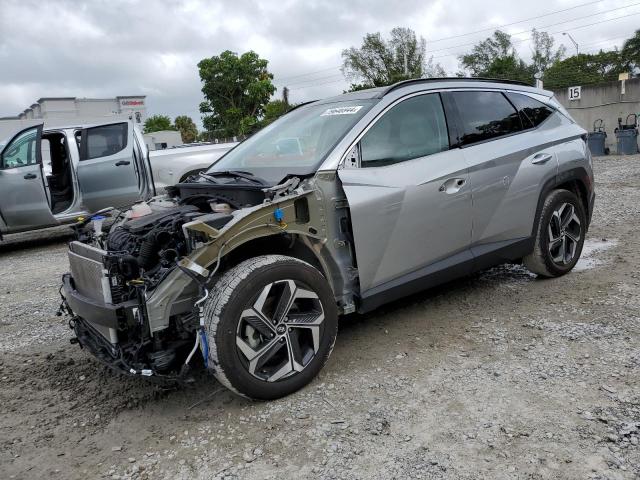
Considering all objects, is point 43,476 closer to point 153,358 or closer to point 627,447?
point 153,358

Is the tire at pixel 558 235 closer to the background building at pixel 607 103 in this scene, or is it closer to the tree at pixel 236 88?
the background building at pixel 607 103

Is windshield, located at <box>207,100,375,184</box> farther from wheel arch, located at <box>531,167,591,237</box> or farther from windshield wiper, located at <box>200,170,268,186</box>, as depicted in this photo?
wheel arch, located at <box>531,167,591,237</box>

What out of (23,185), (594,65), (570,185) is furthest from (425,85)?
(594,65)

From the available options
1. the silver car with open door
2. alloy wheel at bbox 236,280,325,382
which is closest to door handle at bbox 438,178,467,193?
alloy wheel at bbox 236,280,325,382

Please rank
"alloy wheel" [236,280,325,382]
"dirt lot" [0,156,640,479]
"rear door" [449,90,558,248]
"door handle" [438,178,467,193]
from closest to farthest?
1. "dirt lot" [0,156,640,479]
2. "alloy wheel" [236,280,325,382]
3. "door handle" [438,178,467,193]
4. "rear door" [449,90,558,248]

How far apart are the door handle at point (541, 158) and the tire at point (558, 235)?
31 cm

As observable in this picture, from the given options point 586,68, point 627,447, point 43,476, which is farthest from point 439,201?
point 586,68

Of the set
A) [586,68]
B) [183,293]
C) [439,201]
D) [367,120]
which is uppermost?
[586,68]

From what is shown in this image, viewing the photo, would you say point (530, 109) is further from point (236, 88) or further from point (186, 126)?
point (186, 126)

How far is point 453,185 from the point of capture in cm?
378

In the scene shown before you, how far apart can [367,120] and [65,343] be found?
298cm

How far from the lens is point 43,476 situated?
2.61 meters

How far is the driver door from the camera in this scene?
26.6ft

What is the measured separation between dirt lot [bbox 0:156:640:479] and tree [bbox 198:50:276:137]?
1365 inches
